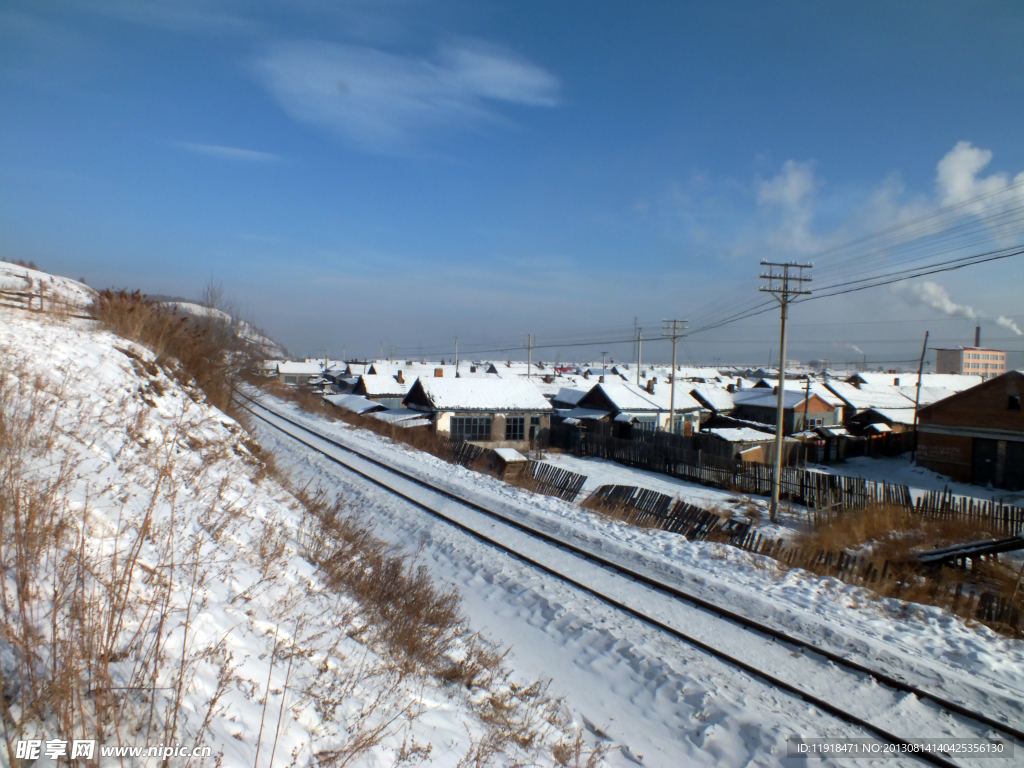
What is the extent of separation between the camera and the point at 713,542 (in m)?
12.0

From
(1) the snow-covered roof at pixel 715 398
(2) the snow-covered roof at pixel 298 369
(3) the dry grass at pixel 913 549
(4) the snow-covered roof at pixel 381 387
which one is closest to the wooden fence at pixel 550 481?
(3) the dry grass at pixel 913 549

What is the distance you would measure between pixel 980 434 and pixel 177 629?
36988 mm

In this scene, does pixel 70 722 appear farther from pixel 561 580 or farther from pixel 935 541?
pixel 935 541

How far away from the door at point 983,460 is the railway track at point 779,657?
1161 inches

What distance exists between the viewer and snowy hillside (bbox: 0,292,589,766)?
118 inches

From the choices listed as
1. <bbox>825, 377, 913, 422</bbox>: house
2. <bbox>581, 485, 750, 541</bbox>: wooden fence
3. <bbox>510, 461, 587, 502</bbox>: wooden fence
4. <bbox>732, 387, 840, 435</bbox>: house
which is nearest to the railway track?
<bbox>581, 485, 750, 541</bbox>: wooden fence

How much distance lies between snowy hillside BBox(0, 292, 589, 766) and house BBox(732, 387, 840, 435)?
44.0 m

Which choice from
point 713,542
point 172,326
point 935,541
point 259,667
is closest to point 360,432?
point 172,326

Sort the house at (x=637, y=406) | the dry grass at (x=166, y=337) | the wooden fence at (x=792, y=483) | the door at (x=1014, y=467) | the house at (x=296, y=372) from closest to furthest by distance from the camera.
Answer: the dry grass at (x=166, y=337)
the wooden fence at (x=792, y=483)
the door at (x=1014, y=467)
the house at (x=637, y=406)
the house at (x=296, y=372)

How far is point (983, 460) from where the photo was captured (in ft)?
95.7

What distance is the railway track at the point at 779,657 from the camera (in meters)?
5.62

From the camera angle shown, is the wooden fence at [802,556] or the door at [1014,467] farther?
the door at [1014,467]

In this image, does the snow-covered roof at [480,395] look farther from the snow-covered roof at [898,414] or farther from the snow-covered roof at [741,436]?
the snow-covered roof at [898,414]

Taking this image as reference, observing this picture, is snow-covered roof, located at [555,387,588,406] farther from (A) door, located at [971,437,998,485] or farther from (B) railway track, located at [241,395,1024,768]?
(B) railway track, located at [241,395,1024,768]
